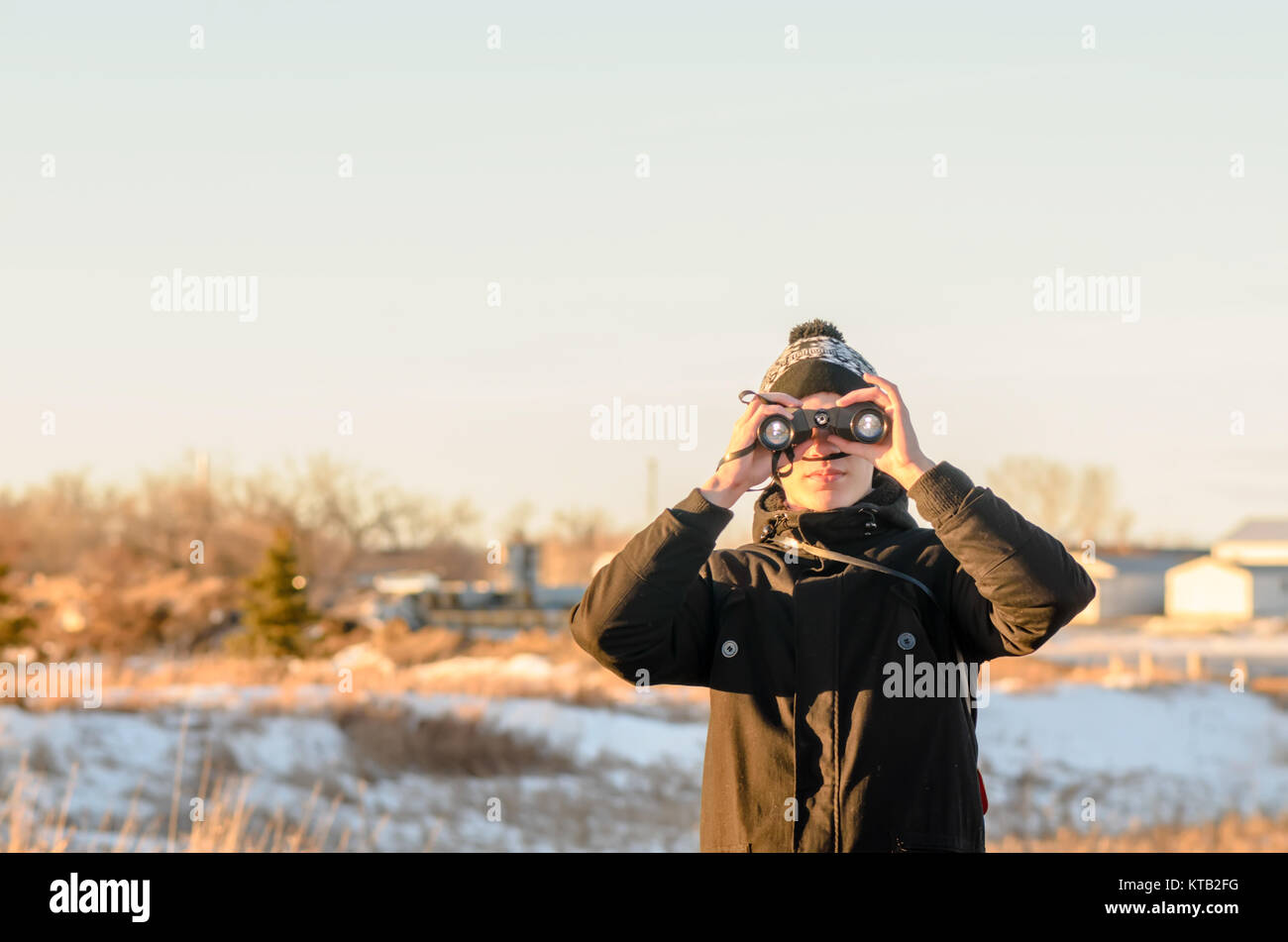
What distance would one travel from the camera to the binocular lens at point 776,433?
9.66ft

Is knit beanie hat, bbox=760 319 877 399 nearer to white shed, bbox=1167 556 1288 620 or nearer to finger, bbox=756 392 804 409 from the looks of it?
finger, bbox=756 392 804 409

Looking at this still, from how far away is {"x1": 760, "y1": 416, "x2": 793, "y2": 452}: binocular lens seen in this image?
2.94 metres

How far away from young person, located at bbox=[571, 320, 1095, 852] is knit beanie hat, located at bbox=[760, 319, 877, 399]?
144mm

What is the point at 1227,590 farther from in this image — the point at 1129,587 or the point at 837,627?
the point at 837,627

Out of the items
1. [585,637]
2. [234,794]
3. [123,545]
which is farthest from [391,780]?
[123,545]

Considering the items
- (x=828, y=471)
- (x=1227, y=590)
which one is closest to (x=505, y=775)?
(x=828, y=471)

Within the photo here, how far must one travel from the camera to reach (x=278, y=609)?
31.9m

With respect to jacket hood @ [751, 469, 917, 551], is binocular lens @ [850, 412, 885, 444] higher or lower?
higher

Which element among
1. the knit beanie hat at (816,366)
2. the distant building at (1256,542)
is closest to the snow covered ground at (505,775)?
the knit beanie hat at (816,366)

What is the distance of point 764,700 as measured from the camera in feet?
9.26

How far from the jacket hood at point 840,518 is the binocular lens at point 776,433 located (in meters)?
0.16

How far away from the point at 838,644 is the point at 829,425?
1.56 ft

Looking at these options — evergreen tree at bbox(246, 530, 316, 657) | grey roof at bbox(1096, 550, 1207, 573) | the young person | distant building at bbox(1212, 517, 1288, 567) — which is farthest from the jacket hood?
distant building at bbox(1212, 517, 1288, 567)
